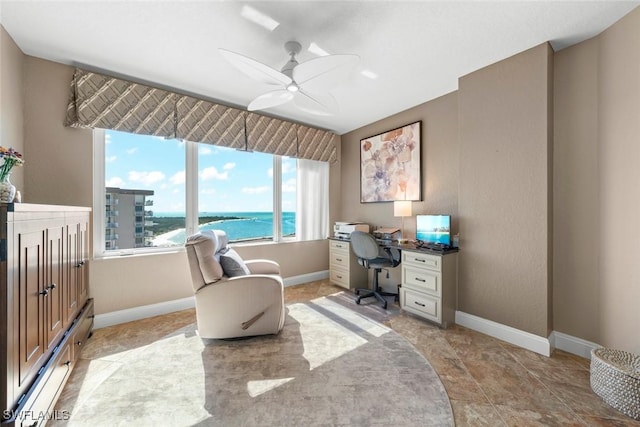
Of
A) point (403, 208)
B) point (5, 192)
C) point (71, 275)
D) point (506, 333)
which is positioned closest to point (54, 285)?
point (71, 275)

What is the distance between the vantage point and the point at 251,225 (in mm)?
3764

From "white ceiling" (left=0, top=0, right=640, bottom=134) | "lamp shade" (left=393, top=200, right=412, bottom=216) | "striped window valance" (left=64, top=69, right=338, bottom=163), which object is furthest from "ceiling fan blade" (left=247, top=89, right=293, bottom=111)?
"lamp shade" (left=393, top=200, right=412, bottom=216)

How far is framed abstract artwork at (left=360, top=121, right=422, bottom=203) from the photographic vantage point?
3258 mm

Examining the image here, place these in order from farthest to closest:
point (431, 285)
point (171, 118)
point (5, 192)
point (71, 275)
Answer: point (171, 118)
point (431, 285)
point (71, 275)
point (5, 192)

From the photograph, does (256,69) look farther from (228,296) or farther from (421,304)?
(421,304)

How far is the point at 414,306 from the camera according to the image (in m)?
2.73

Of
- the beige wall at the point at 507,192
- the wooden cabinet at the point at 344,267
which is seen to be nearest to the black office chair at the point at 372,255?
the wooden cabinet at the point at 344,267

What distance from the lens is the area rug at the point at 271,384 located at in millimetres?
1415

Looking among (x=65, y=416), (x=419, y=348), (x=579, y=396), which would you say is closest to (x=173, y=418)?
(x=65, y=416)

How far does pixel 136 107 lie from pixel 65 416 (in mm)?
2553

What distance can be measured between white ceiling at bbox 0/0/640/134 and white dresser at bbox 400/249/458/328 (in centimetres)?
188

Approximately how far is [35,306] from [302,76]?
2.00m

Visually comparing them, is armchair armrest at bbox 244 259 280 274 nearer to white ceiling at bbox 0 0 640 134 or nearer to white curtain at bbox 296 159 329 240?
white curtain at bbox 296 159 329 240

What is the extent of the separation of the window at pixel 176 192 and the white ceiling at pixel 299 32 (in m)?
0.81
